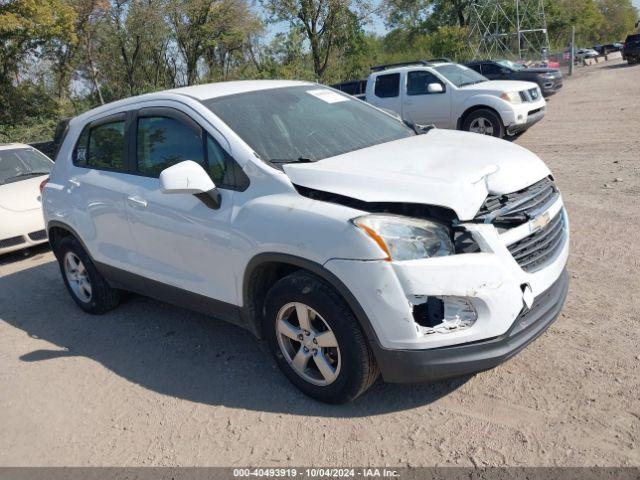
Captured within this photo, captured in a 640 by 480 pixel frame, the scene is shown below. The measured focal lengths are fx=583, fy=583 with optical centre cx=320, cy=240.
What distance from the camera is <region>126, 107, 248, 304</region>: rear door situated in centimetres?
359

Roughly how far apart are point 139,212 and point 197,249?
0.70 m

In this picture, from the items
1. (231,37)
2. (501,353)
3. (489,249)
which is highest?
(231,37)

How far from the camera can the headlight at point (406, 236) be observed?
112 inches

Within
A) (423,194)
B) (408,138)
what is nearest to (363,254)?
(423,194)

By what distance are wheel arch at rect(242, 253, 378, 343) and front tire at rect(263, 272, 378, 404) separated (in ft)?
0.22

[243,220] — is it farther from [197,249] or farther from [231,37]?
[231,37]

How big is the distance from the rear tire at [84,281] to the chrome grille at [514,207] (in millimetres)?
3424

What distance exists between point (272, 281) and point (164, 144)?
1373mm

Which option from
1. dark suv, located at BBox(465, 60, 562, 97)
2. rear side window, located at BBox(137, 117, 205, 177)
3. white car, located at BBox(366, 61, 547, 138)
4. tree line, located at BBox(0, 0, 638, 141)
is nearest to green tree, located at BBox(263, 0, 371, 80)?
tree line, located at BBox(0, 0, 638, 141)

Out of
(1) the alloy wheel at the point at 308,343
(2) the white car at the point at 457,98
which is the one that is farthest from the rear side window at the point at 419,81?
(1) the alloy wheel at the point at 308,343

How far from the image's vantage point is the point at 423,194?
9.81 ft

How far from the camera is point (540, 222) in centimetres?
326

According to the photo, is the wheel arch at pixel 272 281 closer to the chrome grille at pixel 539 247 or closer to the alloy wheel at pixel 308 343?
the alloy wheel at pixel 308 343

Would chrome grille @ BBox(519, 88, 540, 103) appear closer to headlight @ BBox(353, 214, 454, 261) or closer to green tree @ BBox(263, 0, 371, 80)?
headlight @ BBox(353, 214, 454, 261)
